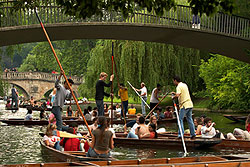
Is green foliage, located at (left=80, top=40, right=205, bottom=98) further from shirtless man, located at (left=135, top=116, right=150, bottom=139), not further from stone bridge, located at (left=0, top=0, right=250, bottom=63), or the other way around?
shirtless man, located at (left=135, top=116, right=150, bottom=139)

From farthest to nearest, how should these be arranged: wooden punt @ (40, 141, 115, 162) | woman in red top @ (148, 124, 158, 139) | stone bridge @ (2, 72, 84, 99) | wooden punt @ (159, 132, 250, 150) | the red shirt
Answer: stone bridge @ (2, 72, 84, 99), woman in red top @ (148, 124, 158, 139), wooden punt @ (159, 132, 250, 150), the red shirt, wooden punt @ (40, 141, 115, 162)

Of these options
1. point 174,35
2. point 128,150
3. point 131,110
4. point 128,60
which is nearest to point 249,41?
point 174,35

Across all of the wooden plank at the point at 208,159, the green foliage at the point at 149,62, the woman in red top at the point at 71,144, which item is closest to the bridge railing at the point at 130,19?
the woman in red top at the point at 71,144

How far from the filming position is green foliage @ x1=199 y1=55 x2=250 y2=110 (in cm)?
2227

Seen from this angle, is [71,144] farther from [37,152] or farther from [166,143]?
[166,143]

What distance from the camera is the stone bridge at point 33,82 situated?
4834 cm

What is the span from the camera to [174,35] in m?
18.1

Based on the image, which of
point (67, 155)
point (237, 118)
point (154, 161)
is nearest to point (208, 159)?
point (154, 161)

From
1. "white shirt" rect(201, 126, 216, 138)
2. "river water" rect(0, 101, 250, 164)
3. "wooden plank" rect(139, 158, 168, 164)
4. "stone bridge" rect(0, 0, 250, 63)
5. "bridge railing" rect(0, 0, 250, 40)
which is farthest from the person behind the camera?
"stone bridge" rect(0, 0, 250, 63)

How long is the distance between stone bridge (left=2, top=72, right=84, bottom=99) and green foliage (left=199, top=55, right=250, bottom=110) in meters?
26.4

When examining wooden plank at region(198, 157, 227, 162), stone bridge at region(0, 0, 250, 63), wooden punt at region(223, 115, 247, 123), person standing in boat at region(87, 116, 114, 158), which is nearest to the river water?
person standing in boat at region(87, 116, 114, 158)

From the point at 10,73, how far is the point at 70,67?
18.5ft

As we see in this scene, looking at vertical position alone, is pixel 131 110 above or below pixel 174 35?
below

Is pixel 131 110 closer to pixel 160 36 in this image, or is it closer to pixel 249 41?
pixel 160 36
